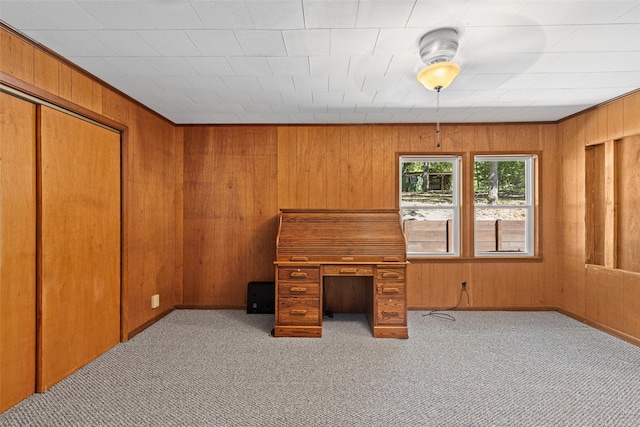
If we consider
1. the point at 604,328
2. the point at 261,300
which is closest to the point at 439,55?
the point at 261,300

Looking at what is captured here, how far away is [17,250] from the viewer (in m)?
1.83

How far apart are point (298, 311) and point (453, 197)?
2.35m

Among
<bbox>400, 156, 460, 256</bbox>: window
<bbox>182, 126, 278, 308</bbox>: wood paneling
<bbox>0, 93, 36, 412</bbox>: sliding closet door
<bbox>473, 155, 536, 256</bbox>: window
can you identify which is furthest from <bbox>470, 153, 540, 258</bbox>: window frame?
<bbox>0, 93, 36, 412</bbox>: sliding closet door

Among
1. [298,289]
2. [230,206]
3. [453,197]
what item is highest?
[453,197]

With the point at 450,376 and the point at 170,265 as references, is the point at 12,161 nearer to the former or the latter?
the point at 170,265

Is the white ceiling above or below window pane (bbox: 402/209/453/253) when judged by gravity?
above

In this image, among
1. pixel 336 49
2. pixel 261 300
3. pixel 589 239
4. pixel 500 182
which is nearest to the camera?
pixel 336 49

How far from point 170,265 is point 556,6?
3988 mm

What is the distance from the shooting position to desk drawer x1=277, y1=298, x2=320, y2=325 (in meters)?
2.91

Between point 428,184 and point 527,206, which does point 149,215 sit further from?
point 527,206

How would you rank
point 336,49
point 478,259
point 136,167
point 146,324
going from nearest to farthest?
point 336,49
point 136,167
point 146,324
point 478,259

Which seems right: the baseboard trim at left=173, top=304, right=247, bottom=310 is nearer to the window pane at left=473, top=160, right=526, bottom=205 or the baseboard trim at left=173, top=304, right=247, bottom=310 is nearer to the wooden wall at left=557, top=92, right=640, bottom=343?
the window pane at left=473, top=160, right=526, bottom=205

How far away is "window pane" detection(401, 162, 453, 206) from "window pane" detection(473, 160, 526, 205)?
0.33 m

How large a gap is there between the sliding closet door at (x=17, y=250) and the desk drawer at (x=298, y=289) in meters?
1.78
